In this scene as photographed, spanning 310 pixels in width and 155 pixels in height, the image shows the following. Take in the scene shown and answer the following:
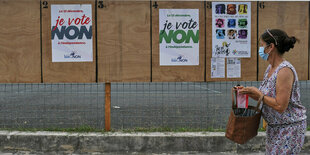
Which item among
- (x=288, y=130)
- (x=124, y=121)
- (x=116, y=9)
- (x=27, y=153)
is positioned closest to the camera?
(x=288, y=130)

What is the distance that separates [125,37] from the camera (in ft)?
18.1

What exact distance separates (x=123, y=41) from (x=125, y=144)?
1.85 meters

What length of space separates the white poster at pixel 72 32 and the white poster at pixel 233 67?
8.43 ft

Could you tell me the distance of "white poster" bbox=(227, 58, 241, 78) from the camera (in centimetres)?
565

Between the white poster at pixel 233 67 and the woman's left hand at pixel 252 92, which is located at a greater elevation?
the white poster at pixel 233 67

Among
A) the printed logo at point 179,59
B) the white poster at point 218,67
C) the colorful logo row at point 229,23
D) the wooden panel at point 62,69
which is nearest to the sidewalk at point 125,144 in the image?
the wooden panel at point 62,69

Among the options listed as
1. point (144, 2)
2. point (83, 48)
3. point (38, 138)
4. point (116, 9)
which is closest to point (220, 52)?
point (144, 2)

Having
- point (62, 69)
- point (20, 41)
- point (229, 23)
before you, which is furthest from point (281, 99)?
point (20, 41)

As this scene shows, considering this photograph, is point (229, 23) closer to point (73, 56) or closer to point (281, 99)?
point (73, 56)

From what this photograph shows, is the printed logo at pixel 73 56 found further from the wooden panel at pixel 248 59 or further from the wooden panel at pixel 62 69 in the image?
the wooden panel at pixel 248 59

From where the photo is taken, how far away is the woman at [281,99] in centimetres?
236

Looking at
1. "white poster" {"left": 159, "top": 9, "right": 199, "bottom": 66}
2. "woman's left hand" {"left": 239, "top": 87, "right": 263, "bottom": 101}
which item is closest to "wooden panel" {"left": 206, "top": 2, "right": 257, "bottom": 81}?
"white poster" {"left": 159, "top": 9, "right": 199, "bottom": 66}

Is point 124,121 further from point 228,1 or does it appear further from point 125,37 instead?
point 228,1

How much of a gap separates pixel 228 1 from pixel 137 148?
3.10 meters
